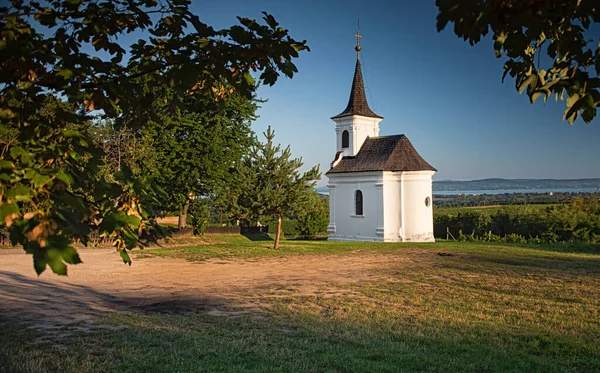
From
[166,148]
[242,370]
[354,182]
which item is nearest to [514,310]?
[242,370]

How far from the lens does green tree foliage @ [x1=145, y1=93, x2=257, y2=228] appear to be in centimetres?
3055

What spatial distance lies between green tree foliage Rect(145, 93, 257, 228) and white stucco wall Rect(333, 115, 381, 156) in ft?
31.5

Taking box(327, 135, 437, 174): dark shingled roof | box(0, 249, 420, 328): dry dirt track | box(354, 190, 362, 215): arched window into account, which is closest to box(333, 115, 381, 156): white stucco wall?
box(327, 135, 437, 174): dark shingled roof

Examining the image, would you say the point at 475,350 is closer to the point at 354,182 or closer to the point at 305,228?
the point at 354,182

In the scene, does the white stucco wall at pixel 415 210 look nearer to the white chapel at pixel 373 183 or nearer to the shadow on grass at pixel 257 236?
the white chapel at pixel 373 183

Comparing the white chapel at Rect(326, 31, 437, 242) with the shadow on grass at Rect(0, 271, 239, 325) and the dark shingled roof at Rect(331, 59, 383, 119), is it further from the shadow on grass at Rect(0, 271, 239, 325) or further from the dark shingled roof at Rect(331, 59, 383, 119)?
the shadow on grass at Rect(0, 271, 239, 325)

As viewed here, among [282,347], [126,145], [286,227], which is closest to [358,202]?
[286,227]

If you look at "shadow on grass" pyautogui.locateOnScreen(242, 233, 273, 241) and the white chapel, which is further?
"shadow on grass" pyautogui.locateOnScreen(242, 233, 273, 241)

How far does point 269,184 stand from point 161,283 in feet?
37.1

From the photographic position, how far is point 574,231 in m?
34.2

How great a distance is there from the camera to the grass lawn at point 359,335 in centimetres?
655

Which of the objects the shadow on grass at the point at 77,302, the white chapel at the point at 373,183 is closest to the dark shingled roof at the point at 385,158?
the white chapel at the point at 373,183

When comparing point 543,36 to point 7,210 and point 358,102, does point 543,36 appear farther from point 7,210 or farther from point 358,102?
point 358,102

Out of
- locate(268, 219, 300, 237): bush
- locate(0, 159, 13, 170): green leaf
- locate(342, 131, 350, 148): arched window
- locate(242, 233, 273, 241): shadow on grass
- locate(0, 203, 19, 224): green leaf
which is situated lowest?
locate(242, 233, 273, 241): shadow on grass
